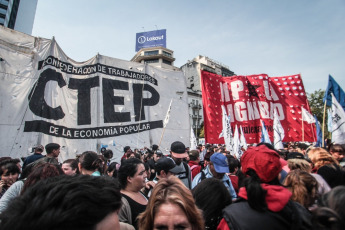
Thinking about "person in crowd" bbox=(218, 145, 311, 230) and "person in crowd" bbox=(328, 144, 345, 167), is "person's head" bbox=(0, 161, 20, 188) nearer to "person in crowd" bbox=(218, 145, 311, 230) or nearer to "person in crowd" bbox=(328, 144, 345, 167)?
"person in crowd" bbox=(218, 145, 311, 230)

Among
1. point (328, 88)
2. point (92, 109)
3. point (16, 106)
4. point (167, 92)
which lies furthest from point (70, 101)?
point (328, 88)

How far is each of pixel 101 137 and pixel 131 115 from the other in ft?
6.62

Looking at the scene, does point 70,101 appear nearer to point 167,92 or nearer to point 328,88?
point 167,92

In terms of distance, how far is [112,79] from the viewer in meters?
10.8

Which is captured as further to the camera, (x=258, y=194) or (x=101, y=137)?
(x=101, y=137)

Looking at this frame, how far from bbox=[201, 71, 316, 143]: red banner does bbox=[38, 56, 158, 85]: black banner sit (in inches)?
188

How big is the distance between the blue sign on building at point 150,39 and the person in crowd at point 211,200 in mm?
46521

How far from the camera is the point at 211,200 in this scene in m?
1.95

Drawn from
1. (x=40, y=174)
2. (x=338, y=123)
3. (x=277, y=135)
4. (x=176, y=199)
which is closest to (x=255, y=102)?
(x=277, y=135)

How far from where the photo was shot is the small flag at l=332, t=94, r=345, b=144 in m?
5.03

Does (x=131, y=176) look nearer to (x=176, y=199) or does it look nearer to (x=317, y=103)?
(x=176, y=199)

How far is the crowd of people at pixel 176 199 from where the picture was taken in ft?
2.16

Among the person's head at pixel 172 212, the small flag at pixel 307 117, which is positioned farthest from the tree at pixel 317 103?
the person's head at pixel 172 212

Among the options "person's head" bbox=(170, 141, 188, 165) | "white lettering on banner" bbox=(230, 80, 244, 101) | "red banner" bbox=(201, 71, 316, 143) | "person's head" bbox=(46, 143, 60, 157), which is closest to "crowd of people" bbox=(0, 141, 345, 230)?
"person's head" bbox=(170, 141, 188, 165)
